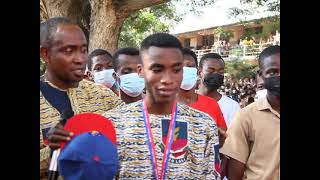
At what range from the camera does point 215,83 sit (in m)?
4.67

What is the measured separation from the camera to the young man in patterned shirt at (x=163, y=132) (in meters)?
2.22

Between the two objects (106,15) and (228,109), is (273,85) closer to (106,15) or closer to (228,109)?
(228,109)

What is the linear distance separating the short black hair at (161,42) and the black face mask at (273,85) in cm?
74

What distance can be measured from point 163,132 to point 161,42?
0.51 metres

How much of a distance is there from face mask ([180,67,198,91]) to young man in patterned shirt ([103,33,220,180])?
142 centimetres

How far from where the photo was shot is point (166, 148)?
7.39ft

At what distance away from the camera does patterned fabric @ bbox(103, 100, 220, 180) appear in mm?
2221

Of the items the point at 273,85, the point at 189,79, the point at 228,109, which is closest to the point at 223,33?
the point at 228,109

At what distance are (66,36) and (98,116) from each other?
0.55 m

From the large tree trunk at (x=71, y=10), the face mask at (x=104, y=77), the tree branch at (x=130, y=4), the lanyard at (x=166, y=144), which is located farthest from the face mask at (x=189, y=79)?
the tree branch at (x=130, y=4)

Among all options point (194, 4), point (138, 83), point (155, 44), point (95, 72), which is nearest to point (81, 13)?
point (194, 4)

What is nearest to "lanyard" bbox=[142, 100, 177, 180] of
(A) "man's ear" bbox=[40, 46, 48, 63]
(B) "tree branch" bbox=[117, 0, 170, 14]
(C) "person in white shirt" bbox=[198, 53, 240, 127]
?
(A) "man's ear" bbox=[40, 46, 48, 63]

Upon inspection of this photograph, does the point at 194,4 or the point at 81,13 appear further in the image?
the point at 194,4
